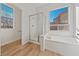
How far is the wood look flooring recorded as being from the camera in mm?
1923

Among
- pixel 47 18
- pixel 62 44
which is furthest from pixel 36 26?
pixel 62 44

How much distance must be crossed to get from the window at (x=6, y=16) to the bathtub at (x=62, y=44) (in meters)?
0.80

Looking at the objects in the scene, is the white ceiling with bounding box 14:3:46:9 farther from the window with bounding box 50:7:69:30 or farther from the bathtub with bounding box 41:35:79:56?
the bathtub with bounding box 41:35:79:56

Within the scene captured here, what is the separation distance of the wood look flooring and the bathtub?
0.31 feet

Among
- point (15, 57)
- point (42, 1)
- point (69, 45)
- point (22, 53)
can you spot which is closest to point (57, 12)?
point (42, 1)

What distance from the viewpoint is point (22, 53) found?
1.94 metres

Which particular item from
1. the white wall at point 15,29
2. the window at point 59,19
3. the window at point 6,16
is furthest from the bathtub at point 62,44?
the window at point 6,16

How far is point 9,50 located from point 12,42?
17cm

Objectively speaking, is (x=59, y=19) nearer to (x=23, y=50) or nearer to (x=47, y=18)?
(x=47, y=18)

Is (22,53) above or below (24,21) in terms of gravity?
below

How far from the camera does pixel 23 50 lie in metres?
1.97

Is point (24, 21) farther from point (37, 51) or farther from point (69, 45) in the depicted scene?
point (69, 45)

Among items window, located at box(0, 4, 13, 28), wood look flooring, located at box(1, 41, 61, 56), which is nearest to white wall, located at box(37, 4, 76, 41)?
wood look flooring, located at box(1, 41, 61, 56)

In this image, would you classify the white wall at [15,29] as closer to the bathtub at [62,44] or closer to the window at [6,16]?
the window at [6,16]
